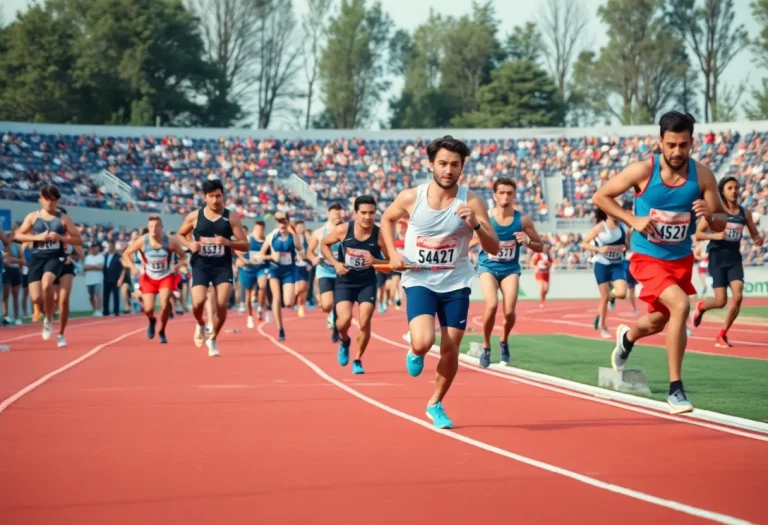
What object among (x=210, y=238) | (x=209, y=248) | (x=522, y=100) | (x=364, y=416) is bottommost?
(x=364, y=416)

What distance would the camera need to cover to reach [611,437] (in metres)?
7.99

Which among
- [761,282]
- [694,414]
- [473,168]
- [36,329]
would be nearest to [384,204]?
[473,168]

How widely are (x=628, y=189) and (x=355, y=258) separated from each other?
601 cm

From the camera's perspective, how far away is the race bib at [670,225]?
857 cm

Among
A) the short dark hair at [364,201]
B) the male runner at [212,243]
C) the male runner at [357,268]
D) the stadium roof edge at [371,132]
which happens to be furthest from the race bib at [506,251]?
the stadium roof edge at [371,132]

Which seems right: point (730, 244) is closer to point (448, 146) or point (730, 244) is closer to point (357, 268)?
point (357, 268)

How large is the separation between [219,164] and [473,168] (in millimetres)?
13244

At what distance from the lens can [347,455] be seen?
7160 mm

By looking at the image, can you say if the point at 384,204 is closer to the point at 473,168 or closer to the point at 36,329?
the point at 473,168

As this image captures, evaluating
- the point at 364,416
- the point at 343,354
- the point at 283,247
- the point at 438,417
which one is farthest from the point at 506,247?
the point at 283,247

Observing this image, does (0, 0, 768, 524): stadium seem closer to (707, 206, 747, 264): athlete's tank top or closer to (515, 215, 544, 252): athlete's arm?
(515, 215, 544, 252): athlete's arm

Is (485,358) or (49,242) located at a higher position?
(49,242)

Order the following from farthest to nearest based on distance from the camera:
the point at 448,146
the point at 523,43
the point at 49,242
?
the point at 523,43
the point at 49,242
the point at 448,146

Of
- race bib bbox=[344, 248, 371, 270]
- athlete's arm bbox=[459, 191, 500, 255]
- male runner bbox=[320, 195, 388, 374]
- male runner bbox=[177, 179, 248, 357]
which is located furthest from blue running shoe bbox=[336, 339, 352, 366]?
athlete's arm bbox=[459, 191, 500, 255]
